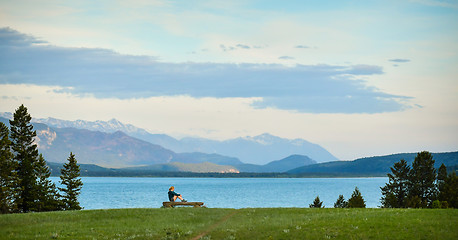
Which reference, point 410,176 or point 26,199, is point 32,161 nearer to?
point 26,199

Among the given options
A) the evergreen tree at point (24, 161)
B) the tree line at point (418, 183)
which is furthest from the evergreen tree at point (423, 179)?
the evergreen tree at point (24, 161)

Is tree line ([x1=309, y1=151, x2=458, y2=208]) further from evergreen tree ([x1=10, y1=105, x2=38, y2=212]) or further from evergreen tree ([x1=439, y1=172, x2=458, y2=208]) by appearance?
evergreen tree ([x1=10, y1=105, x2=38, y2=212])

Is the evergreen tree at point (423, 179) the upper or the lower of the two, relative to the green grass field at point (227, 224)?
upper

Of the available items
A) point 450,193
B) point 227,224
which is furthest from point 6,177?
point 450,193

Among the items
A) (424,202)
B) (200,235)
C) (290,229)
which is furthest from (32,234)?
(424,202)

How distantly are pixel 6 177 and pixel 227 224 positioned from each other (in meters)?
47.8

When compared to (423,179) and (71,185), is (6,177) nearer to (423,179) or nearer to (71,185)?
(71,185)

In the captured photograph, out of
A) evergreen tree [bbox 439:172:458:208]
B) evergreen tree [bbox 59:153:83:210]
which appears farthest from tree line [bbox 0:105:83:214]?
evergreen tree [bbox 439:172:458:208]

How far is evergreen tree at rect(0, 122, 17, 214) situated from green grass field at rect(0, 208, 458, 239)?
105 feet

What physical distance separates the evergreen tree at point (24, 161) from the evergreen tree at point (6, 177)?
137 inches

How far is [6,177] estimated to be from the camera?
72.1 metres

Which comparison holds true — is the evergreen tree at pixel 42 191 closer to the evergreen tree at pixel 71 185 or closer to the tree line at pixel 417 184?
the evergreen tree at pixel 71 185

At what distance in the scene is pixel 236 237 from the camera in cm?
3234

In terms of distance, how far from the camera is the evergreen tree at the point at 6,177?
70.9 m
